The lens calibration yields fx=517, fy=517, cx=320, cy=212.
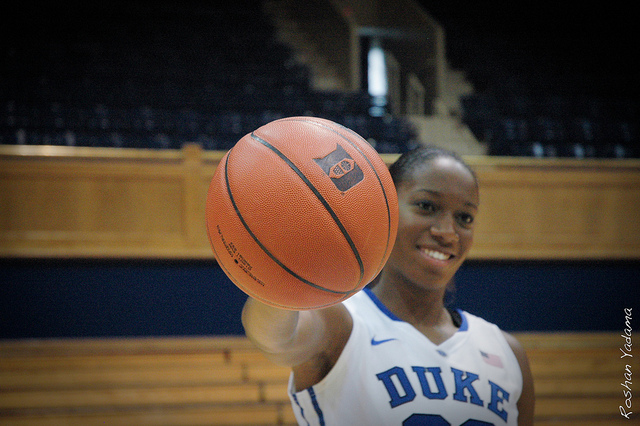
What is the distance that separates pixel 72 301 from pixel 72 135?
1564mm

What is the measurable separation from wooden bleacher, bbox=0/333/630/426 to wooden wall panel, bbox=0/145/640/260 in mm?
652

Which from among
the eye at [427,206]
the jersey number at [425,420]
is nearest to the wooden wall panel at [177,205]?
the eye at [427,206]

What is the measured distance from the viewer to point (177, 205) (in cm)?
340

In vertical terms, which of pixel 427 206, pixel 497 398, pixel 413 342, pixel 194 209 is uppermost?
pixel 427 206

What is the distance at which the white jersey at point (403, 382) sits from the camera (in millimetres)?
946

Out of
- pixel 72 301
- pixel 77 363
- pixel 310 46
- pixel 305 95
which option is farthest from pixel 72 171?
pixel 310 46

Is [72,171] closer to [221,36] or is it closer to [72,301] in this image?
[72,301]

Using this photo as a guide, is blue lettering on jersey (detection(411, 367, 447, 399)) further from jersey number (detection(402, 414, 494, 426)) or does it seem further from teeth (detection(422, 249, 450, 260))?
teeth (detection(422, 249, 450, 260))

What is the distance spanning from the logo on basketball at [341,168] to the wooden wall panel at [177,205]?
8.55ft

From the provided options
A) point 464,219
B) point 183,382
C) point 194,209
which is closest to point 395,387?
point 464,219

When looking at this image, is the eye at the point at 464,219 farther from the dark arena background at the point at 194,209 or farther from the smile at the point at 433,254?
the dark arena background at the point at 194,209

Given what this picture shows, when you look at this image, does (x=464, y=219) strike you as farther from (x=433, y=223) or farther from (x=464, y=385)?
(x=464, y=385)

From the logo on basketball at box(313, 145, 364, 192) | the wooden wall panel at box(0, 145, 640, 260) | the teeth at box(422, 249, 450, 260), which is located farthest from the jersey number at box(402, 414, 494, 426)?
the wooden wall panel at box(0, 145, 640, 260)

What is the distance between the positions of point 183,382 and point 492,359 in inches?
73.6
